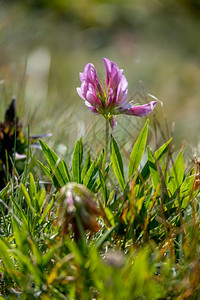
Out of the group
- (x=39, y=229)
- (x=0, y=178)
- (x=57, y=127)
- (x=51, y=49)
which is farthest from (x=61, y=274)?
(x=51, y=49)

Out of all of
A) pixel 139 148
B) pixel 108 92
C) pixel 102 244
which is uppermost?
pixel 108 92

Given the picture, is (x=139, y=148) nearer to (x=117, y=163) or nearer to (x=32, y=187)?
(x=117, y=163)

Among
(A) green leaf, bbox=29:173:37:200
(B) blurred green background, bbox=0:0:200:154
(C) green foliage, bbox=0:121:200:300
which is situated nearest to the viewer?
(C) green foliage, bbox=0:121:200:300

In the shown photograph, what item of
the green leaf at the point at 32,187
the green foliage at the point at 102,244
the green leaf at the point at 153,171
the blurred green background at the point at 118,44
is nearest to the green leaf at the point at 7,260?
the green foliage at the point at 102,244

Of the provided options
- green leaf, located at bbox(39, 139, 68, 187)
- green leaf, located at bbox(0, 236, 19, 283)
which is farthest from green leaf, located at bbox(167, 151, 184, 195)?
green leaf, located at bbox(0, 236, 19, 283)

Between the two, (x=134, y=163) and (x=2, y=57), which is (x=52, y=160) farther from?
(x=2, y=57)

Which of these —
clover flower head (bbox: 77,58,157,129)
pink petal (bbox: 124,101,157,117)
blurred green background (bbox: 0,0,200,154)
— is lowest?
blurred green background (bbox: 0,0,200,154)

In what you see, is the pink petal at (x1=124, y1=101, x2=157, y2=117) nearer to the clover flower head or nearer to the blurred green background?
the clover flower head

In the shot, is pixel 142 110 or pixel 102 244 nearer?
pixel 102 244

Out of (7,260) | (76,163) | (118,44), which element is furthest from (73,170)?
(118,44)
